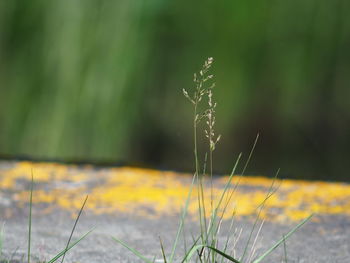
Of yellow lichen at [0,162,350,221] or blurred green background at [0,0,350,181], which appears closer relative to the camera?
yellow lichen at [0,162,350,221]

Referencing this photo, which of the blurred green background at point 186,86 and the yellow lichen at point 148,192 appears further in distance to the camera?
the blurred green background at point 186,86

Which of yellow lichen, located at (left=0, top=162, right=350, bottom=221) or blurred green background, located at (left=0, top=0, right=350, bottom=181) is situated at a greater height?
blurred green background, located at (left=0, top=0, right=350, bottom=181)

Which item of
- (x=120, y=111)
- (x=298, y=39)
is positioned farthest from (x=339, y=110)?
(x=120, y=111)

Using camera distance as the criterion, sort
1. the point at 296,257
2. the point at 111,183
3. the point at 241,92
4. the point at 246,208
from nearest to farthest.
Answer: the point at 296,257 → the point at 246,208 → the point at 111,183 → the point at 241,92

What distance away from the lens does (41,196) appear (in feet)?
4.90

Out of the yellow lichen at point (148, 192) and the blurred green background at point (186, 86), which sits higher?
the blurred green background at point (186, 86)

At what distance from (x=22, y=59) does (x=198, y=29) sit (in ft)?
1.33

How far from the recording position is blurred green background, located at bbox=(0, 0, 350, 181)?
5.94 feet

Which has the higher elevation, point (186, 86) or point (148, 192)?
point (186, 86)

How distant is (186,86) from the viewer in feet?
5.96

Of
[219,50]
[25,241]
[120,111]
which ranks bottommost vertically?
[25,241]

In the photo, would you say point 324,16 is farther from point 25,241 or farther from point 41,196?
point 25,241

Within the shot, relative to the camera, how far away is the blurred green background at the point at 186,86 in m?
1.81

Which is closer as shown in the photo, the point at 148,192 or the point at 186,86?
the point at 148,192
